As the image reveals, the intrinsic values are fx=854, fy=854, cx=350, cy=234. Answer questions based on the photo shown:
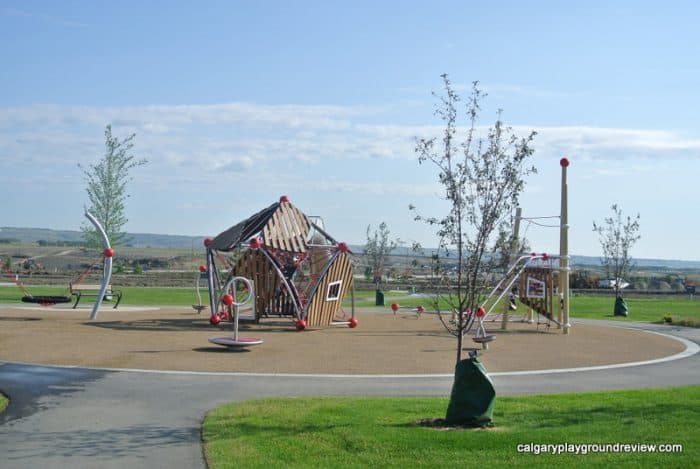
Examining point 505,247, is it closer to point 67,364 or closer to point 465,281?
point 465,281

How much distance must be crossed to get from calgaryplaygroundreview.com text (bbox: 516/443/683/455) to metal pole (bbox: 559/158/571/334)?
17.7 meters

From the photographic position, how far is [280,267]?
1030 inches

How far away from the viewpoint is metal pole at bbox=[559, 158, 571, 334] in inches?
1018

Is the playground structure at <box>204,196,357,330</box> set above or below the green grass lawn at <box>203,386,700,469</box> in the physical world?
above

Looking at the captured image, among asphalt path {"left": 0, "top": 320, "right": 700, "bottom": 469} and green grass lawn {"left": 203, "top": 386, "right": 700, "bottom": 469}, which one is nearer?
green grass lawn {"left": 203, "top": 386, "right": 700, "bottom": 469}

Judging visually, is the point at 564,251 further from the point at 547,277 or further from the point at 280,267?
the point at 280,267

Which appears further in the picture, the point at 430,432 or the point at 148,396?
the point at 148,396

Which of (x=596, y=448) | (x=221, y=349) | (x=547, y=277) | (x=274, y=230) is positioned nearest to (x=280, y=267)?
(x=274, y=230)

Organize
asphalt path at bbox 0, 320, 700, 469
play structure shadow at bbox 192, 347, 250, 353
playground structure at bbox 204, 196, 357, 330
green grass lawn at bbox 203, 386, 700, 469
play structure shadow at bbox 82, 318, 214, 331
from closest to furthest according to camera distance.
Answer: green grass lawn at bbox 203, 386, 700, 469 < asphalt path at bbox 0, 320, 700, 469 < play structure shadow at bbox 192, 347, 250, 353 < play structure shadow at bbox 82, 318, 214, 331 < playground structure at bbox 204, 196, 357, 330

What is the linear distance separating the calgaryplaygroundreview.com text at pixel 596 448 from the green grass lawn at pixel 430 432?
0.11 metres

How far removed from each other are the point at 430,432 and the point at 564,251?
1790 cm

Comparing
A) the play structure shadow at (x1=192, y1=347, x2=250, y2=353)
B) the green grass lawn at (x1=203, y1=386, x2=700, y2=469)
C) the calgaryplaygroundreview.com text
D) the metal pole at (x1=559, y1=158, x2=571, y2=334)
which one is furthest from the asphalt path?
Result: the metal pole at (x1=559, y1=158, x2=571, y2=334)

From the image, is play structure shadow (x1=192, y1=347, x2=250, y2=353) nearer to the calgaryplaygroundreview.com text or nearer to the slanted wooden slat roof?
the slanted wooden slat roof

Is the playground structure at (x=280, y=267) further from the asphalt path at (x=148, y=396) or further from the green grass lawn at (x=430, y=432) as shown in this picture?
the green grass lawn at (x=430, y=432)
